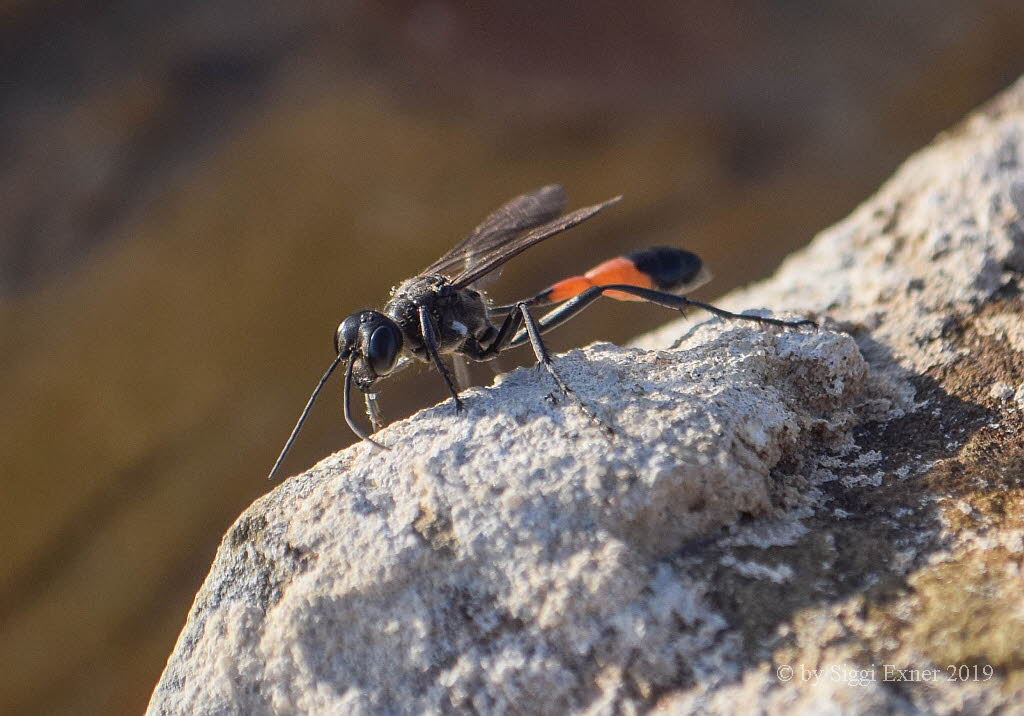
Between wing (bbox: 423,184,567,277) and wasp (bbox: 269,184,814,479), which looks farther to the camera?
wing (bbox: 423,184,567,277)

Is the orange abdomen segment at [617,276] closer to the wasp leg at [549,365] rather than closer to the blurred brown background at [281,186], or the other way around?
the wasp leg at [549,365]

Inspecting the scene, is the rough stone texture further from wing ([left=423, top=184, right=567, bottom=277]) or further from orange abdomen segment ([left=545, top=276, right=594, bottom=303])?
wing ([left=423, top=184, right=567, bottom=277])

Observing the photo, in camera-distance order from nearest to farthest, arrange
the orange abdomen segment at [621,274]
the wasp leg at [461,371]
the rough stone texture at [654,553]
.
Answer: the rough stone texture at [654,553]
the orange abdomen segment at [621,274]
the wasp leg at [461,371]

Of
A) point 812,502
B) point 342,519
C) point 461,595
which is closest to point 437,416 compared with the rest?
point 342,519

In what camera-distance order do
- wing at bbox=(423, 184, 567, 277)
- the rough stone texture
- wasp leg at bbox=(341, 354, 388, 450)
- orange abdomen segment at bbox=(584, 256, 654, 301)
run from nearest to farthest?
1. the rough stone texture
2. wasp leg at bbox=(341, 354, 388, 450)
3. orange abdomen segment at bbox=(584, 256, 654, 301)
4. wing at bbox=(423, 184, 567, 277)

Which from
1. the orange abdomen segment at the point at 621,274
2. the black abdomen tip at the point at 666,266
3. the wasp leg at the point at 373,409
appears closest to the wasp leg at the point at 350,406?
the wasp leg at the point at 373,409

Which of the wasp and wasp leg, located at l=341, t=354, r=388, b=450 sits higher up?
the wasp

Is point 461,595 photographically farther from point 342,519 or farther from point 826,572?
point 826,572

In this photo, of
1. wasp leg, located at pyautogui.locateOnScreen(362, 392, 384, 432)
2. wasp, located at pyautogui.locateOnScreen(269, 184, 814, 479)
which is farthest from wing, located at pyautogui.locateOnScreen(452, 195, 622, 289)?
wasp leg, located at pyautogui.locateOnScreen(362, 392, 384, 432)
